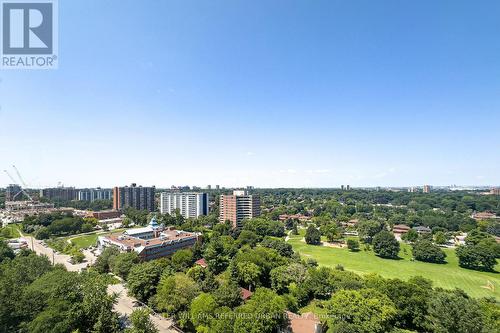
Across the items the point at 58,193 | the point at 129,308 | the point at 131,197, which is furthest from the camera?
the point at 58,193

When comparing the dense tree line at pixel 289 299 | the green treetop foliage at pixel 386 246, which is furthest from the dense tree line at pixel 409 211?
the dense tree line at pixel 289 299

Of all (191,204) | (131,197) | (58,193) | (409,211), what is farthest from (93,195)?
(409,211)

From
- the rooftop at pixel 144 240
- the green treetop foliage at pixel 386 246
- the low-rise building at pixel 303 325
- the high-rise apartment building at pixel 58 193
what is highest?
the high-rise apartment building at pixel 58 193

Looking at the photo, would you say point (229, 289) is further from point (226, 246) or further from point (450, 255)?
point (450, 255)

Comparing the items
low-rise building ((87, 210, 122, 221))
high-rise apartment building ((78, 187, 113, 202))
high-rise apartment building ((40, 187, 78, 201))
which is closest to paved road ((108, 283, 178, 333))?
low-rise building ((87, 210, 122, 221))

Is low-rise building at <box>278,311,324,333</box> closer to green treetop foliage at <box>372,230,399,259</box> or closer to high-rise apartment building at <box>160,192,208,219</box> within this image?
green treetop foliage at <box>372,230,399,259</box>

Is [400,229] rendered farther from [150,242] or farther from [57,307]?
[57,307]

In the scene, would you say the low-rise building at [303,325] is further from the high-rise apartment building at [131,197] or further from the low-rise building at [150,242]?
the high-rise apartment building at [131,197]
